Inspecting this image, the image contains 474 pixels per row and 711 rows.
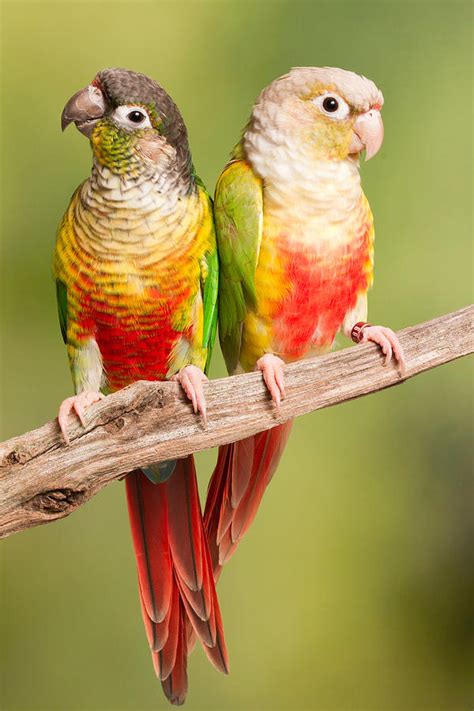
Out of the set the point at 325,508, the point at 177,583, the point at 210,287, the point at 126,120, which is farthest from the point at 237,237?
the point at 325,508

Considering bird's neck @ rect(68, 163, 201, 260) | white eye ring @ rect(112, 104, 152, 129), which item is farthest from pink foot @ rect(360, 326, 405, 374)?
white eye ring @ rect(112, 104, 152, 129)

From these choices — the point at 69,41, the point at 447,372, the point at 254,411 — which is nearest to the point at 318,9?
the point at 69,41

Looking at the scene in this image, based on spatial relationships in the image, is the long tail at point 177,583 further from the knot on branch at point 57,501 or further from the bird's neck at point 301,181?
the bird's neck at point 301,181

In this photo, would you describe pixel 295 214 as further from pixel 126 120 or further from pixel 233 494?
pixel 233 494

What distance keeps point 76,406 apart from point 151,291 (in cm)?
15

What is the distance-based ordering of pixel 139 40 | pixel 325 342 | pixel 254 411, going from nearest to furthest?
1. pixel 254 411
2. pixel 325 342
3. pixel 139 40

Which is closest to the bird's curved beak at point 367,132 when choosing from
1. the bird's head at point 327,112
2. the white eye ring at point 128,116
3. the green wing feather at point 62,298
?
the bird's head at point 327,112

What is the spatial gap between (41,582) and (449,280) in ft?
2.92

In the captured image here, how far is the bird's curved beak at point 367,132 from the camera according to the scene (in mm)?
893

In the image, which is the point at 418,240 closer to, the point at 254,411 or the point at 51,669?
the point at 254,411

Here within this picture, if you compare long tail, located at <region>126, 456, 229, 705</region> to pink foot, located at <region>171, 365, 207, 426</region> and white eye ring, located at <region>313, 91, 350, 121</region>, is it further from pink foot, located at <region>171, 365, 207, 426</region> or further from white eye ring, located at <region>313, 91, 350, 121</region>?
white eye ring, located at <region>313, 91, 350, 121</region>

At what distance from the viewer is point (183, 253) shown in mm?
892

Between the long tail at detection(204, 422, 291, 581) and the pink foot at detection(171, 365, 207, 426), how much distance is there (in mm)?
154

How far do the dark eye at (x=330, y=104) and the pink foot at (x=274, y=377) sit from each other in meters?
0.27
